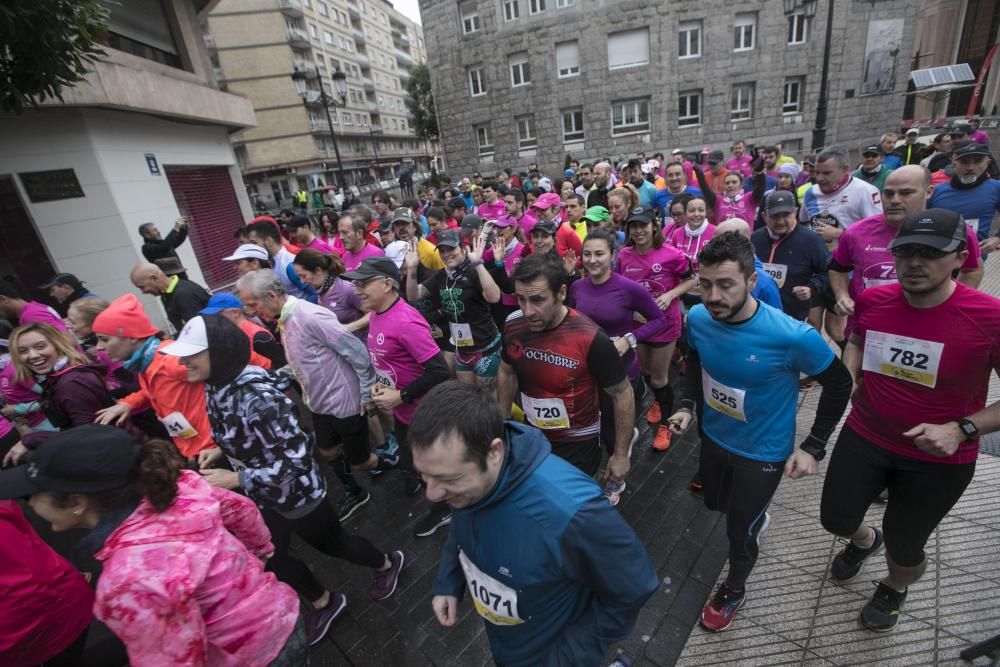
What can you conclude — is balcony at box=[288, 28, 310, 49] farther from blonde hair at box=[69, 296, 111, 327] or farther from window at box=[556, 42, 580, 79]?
blonde hair at box=[69, 296, 111, 327]

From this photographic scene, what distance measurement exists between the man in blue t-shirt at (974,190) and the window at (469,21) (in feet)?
87.4

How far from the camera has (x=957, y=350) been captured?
2041 mm

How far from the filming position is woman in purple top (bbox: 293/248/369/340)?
4.53 meters

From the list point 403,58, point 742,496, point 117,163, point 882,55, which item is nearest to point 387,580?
point 742,496

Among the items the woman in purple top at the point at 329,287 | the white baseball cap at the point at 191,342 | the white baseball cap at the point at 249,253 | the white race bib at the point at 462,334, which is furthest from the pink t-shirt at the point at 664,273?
the white baseball cap at the point at 249,253

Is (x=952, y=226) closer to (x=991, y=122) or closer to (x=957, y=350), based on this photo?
(x=957, y=350)

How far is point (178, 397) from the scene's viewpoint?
10.1 ft

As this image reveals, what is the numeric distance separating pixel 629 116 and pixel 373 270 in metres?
25.0

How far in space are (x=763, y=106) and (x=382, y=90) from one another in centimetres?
5025

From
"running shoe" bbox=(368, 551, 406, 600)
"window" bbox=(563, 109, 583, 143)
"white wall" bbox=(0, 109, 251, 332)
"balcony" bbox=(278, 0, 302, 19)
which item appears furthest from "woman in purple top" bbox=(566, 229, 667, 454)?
"balcony" bbox=(278, 0, 302, 19)

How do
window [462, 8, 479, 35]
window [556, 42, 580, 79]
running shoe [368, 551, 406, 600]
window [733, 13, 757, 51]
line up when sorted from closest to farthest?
running shoe [368, 551, 406, 600]
window [733, 13, 757, 51]
window [556, 42, 580, 79]
window [462, 8, 479, 35]

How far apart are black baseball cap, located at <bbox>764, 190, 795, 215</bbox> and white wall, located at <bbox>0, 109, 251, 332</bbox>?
11.2 meters

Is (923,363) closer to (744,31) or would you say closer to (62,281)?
(62,281)

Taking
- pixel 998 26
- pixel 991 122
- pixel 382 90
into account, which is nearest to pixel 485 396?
pixel 991 122
